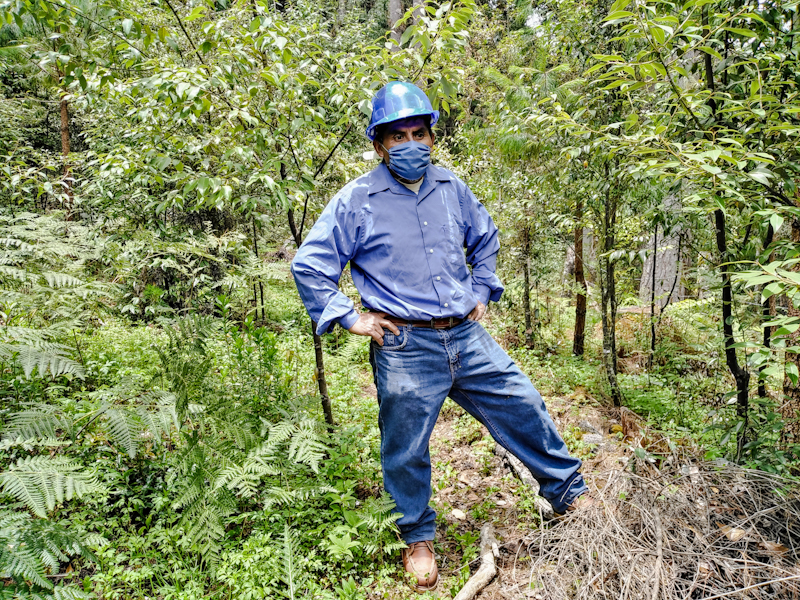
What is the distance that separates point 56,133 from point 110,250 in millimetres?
10514

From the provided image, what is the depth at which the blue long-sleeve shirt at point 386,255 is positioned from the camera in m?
2.52

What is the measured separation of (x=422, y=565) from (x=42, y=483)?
6.36 ft

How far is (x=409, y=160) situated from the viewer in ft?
8.72

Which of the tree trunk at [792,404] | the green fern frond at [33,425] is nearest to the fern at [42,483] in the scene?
the green fern frond at [33,425]

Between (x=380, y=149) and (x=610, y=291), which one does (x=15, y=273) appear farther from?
(x=610, y=291)

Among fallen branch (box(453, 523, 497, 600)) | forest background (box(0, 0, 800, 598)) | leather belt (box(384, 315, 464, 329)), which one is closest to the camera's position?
forest background (box(0, 0, 800, 598))

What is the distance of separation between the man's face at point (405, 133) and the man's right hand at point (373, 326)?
36.6 inches

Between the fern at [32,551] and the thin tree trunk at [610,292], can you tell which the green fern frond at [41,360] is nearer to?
the fern at [32,551]

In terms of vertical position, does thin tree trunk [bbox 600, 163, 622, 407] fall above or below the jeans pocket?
below

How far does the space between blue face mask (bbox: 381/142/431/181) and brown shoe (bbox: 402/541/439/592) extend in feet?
6.95

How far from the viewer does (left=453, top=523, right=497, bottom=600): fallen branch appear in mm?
2377

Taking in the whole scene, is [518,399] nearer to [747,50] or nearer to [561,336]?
[747,50]

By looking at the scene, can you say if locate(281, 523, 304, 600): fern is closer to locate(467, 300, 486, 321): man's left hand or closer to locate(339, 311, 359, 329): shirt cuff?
locate(339, 311, 359, 329): shirt cuff

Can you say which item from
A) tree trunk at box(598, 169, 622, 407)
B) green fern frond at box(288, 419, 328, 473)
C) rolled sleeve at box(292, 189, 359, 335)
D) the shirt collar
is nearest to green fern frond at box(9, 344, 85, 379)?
green fern frond at box(288, 419, 328, 473)
